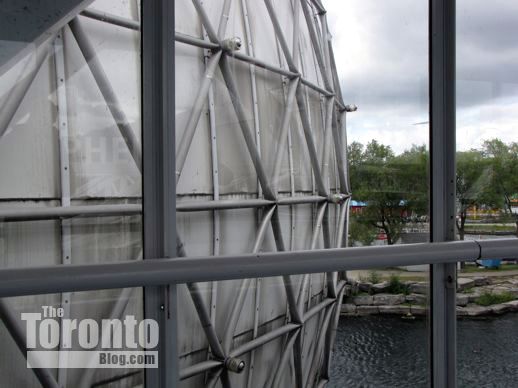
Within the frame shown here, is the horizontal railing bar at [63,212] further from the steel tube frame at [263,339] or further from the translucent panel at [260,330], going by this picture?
the steel tube frame at [263,339]

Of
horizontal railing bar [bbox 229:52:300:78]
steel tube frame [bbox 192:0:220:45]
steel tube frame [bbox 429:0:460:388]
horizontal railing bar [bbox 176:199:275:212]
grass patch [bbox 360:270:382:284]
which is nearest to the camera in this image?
steel tube frame [bbox 429:0:460:388]

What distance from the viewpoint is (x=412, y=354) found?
3.05 m

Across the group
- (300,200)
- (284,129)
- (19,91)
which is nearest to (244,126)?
(284,129)

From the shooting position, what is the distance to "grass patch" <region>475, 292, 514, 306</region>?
123 inches

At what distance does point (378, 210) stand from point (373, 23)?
151cm

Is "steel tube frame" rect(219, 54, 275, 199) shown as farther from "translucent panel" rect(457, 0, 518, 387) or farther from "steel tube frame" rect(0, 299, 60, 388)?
"steel tube frame" rect(0, 299, 60, 388)

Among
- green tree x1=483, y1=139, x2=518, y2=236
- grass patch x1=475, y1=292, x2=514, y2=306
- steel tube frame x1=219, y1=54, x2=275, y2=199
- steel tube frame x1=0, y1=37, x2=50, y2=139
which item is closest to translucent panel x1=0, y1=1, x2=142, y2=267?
steel tube frame x1=0, y1=37, x2=50, y2=139

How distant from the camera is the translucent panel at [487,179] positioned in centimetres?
288

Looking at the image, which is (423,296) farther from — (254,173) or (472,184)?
(254,173)

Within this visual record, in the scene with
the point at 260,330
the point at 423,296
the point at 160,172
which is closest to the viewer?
the point at 160,172

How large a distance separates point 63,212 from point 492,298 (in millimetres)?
3075

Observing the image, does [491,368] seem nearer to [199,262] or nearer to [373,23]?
[199,262]

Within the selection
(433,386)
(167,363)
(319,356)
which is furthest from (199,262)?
(319,356)

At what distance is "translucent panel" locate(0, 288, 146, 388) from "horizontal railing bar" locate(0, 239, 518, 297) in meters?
0.49
